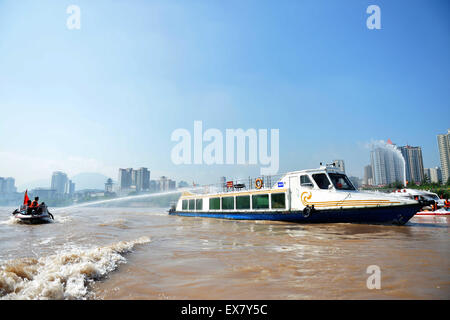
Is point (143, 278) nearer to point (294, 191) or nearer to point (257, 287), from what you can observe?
point (257, 287)

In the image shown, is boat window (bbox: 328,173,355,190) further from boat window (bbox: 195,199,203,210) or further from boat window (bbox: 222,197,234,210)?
boat window (bbox: 195,199,203,210)

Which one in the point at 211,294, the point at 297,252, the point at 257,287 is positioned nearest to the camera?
the point at 211,294

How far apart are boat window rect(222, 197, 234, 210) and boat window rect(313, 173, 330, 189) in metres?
7.95

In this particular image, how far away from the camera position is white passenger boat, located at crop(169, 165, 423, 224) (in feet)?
36.5

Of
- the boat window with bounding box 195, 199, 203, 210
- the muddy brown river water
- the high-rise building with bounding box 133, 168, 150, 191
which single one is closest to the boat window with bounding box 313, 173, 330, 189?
the muddy brown river water

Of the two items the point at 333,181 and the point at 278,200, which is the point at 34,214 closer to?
the point at 278,200

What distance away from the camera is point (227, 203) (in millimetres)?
20234

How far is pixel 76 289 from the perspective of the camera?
11.2 ft

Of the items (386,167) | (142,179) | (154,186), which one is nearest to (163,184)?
(154,186)

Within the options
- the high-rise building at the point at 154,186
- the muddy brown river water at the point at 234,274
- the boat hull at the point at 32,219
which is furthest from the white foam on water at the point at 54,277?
Answer: the high-rise building at the point at 154,186

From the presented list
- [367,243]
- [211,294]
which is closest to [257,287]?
[211,294]

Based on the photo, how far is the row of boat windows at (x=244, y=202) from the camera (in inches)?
605

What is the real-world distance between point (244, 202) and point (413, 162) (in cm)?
8527
